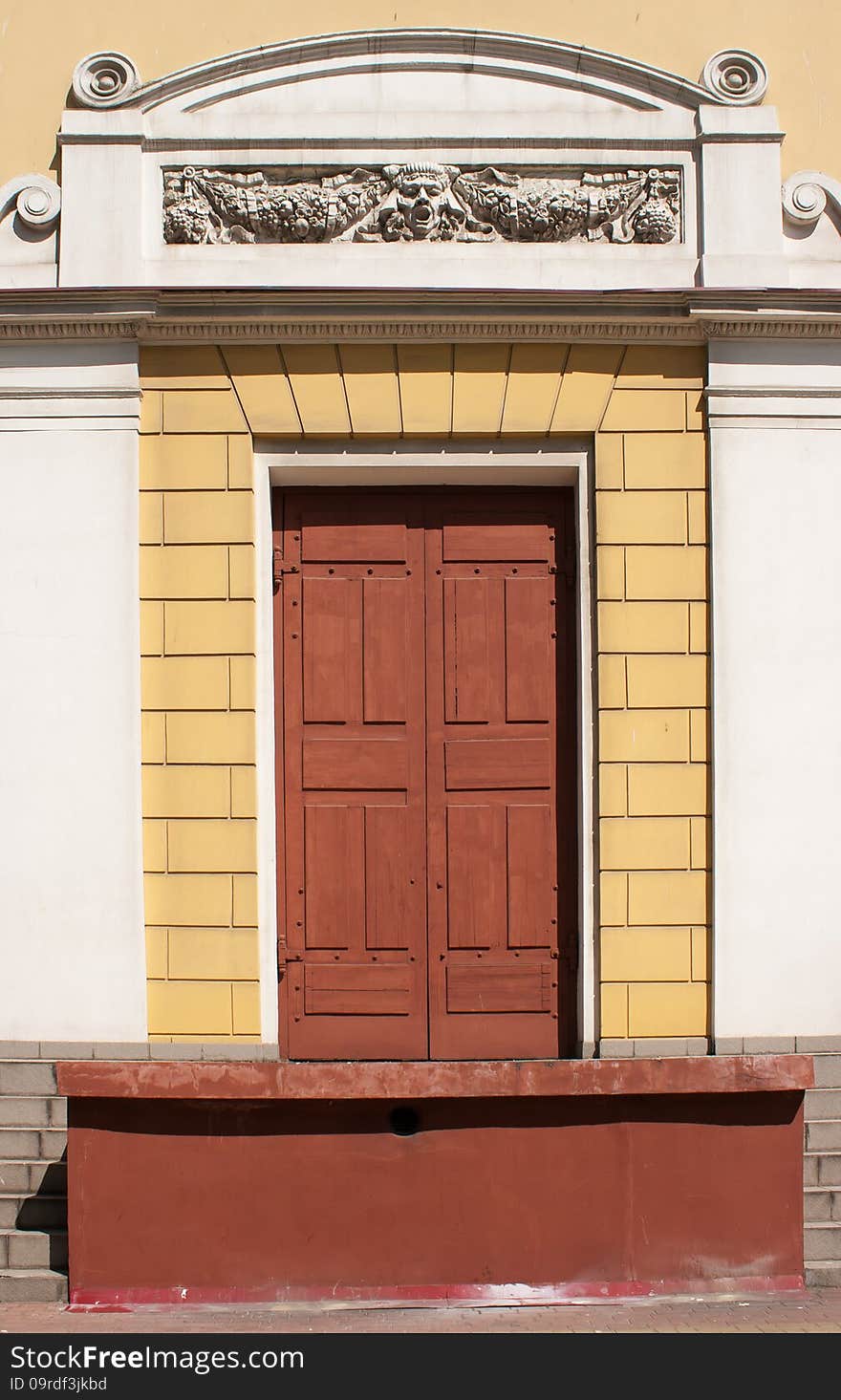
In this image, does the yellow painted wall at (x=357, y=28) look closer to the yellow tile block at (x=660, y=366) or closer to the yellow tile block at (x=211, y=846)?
the yellow tile block at (x=660, y=366)

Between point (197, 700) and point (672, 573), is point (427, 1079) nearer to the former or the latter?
point (197, 700)

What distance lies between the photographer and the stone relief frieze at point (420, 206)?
6891mm

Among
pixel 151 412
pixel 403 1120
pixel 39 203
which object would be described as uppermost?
pixel 39 203

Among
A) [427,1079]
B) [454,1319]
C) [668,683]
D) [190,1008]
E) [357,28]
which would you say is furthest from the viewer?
[357,28]

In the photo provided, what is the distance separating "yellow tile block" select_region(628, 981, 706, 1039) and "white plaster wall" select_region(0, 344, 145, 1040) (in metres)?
2.68

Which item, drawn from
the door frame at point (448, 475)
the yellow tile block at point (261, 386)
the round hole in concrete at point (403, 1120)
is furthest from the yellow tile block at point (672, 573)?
the round hole in concrete at point (403, 1120)

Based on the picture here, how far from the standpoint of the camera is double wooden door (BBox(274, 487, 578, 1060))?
22.9 ft

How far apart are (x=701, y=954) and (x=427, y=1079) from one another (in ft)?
5.74

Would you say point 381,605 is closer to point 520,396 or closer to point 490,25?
point 520,396

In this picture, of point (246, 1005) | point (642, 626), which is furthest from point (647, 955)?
point (246, 1005)

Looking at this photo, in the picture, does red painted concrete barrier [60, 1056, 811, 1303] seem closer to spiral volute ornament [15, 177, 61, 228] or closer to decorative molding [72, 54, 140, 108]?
spiral volute ornament [15, 177, 61, 228]

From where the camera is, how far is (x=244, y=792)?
679 centimetres
